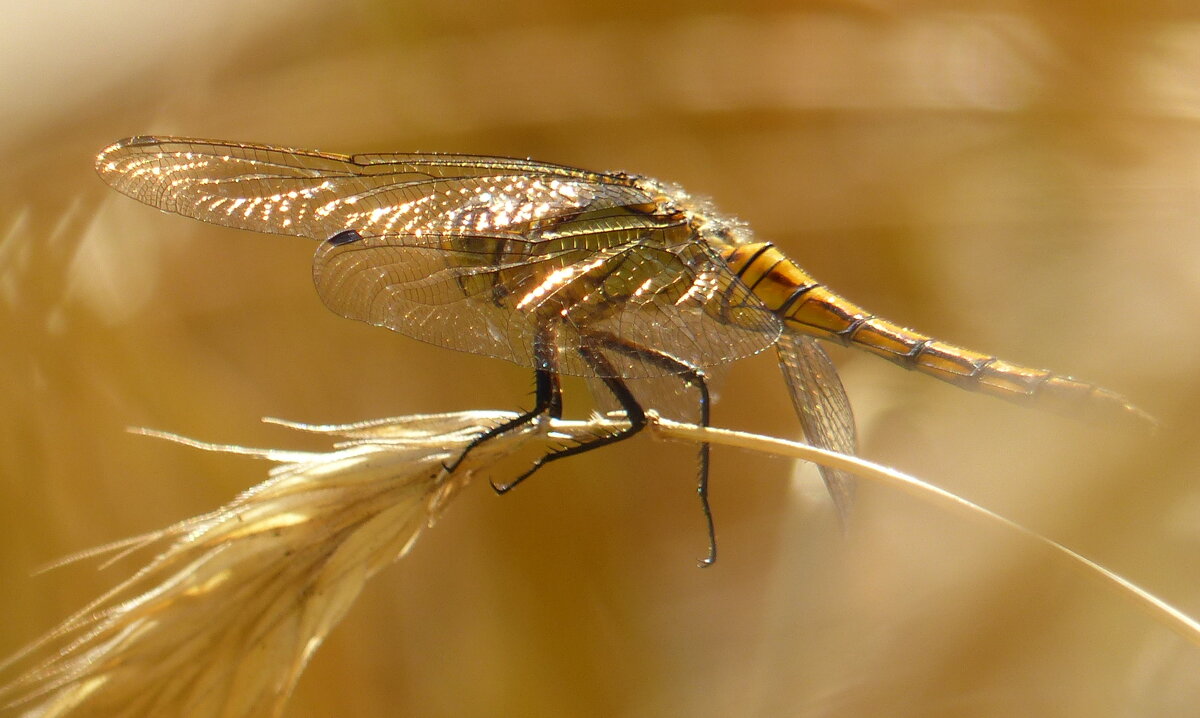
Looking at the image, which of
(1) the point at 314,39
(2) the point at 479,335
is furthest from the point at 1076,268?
(1) the point at 314,39

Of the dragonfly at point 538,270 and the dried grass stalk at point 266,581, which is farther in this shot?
the dragonfly at point 538,270

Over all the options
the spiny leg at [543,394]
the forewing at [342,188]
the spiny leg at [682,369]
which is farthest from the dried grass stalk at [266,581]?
the forewing at [342,188]

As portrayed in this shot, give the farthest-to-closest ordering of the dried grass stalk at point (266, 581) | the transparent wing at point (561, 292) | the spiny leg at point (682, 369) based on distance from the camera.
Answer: the spiny leg at point (682, 369)
the transparent wing at point (561, 292)
the dried grass stalk at point (266, 581)

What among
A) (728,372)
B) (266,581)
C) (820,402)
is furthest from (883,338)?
(266,581)

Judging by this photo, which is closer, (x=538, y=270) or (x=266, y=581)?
(x=266, y=581)

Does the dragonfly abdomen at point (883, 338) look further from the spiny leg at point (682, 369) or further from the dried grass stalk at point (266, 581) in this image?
the dried grass stalk at point (266, 581)

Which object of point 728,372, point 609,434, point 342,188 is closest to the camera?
point 609,434

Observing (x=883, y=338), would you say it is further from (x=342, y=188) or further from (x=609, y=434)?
(x=342, y=188)
